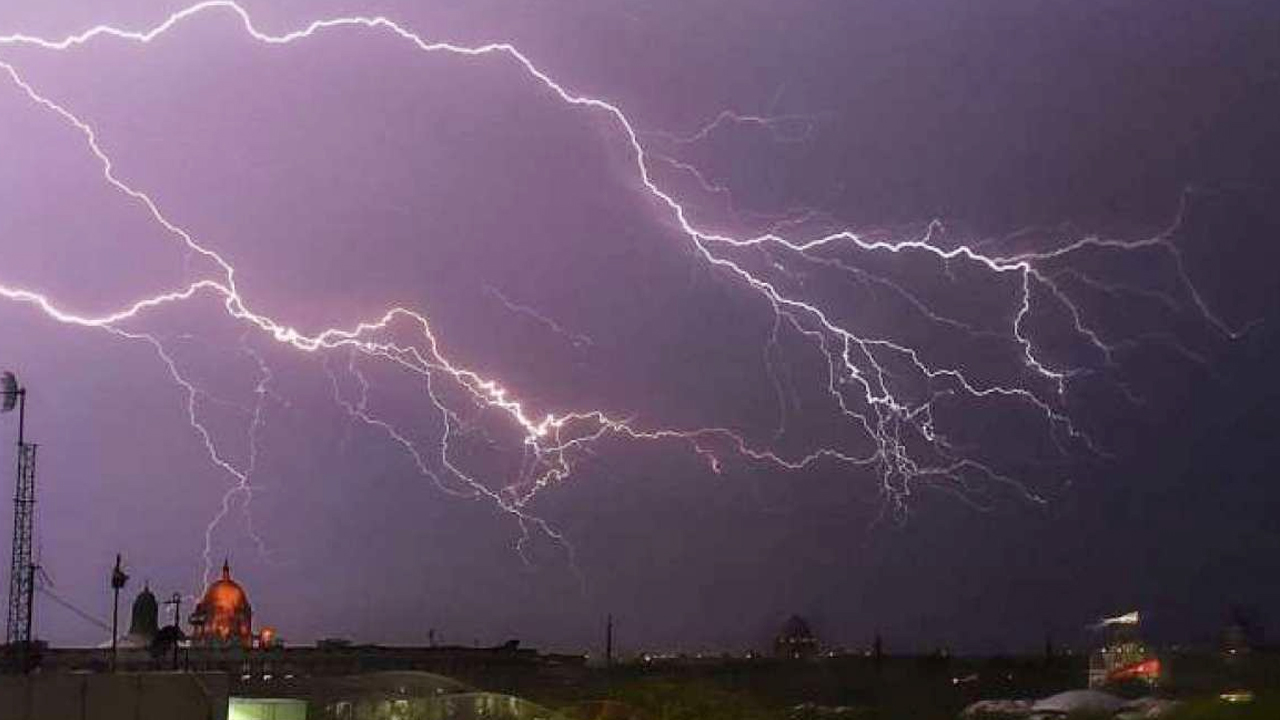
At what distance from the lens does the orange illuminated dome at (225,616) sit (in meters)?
94.4

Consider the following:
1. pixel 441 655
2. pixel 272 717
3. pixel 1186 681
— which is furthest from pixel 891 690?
pixel 272 717

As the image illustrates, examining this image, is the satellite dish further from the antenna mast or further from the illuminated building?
the illuminated building

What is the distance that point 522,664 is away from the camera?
10194 cm

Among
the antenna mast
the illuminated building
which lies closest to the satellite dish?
the antenna mast

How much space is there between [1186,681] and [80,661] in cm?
5419

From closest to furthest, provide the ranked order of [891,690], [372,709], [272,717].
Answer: [272,717], [372,709], [891,690]

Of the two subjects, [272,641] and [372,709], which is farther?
[272,641]

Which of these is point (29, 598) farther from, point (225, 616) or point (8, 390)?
point (225, 616)

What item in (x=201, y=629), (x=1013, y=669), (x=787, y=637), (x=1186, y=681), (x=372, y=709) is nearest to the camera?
(x=372, y=709)

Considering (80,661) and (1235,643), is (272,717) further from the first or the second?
(1235,643)

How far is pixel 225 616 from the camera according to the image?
Result: 98.1 metres

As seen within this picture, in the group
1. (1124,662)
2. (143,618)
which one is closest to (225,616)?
(143,618)

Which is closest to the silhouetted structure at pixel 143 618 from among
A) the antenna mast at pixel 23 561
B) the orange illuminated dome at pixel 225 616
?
the orange illuminated dome at pixel 225 616

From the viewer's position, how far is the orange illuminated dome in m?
94.4
